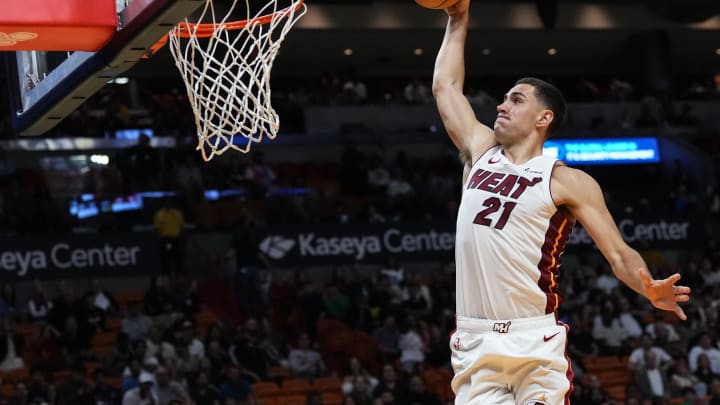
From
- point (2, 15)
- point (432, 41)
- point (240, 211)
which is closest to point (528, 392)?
point (2, 15)

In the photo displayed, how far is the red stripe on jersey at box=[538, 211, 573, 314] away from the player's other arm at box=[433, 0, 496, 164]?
0.51 m

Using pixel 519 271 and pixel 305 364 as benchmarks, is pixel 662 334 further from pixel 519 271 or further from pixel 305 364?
pixel 519 271

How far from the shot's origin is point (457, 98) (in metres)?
5.34

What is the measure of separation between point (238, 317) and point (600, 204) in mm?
12456

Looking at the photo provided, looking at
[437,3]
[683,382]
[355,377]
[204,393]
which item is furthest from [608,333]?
[437,3]

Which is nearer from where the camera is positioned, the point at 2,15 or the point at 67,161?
the point at 2,15

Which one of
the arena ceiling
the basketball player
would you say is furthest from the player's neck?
the arena ceiling

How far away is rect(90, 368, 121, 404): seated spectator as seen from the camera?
41.0 ft

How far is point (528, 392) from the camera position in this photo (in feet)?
15.7

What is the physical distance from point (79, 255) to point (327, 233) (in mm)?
3929

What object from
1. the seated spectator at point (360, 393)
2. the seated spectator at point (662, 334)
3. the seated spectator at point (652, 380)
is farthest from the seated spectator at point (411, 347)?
the seated spectator at point (662, 334)

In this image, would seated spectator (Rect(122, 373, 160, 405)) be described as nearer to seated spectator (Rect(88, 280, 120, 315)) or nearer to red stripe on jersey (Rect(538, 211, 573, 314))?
seated spectator (Rect(88, 280, 120, 315))

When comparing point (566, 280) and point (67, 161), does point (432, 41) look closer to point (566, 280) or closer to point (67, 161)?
point (566, 280)

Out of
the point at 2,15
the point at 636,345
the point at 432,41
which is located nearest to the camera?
the point at 2,15
